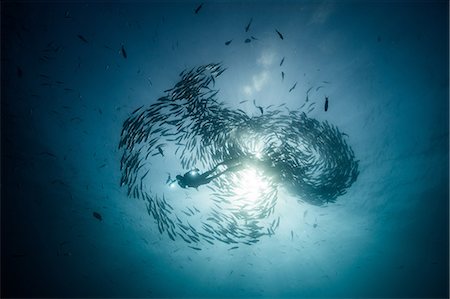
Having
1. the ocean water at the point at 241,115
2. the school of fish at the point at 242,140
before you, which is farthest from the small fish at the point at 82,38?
the school of fish at the point at 242,140

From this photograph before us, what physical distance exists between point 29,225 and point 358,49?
89.2ft

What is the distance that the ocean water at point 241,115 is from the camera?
8.85 meters

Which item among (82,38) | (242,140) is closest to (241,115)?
(242,140)

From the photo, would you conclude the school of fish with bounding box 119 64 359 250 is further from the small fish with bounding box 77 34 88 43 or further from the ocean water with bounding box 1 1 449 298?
the small fish with bounding box 77 34 88 43

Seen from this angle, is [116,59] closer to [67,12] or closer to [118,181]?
[67,12]

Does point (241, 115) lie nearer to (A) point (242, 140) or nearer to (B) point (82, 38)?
(A) point (242, 140)

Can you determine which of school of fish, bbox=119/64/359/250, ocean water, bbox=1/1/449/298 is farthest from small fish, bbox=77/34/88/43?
school of fish, bbox=119/64/359/250

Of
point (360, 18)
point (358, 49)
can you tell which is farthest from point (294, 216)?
point (360, 18)

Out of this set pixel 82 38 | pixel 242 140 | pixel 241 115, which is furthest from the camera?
pixel 241 115

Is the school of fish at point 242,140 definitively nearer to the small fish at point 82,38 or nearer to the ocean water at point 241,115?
the ocean water at point 241,115

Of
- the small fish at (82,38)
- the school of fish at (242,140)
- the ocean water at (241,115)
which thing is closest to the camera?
the ocean water at (241,115)

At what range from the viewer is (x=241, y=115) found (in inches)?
398

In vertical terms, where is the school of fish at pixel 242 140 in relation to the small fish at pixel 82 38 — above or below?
below

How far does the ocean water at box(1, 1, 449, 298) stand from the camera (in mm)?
8852
